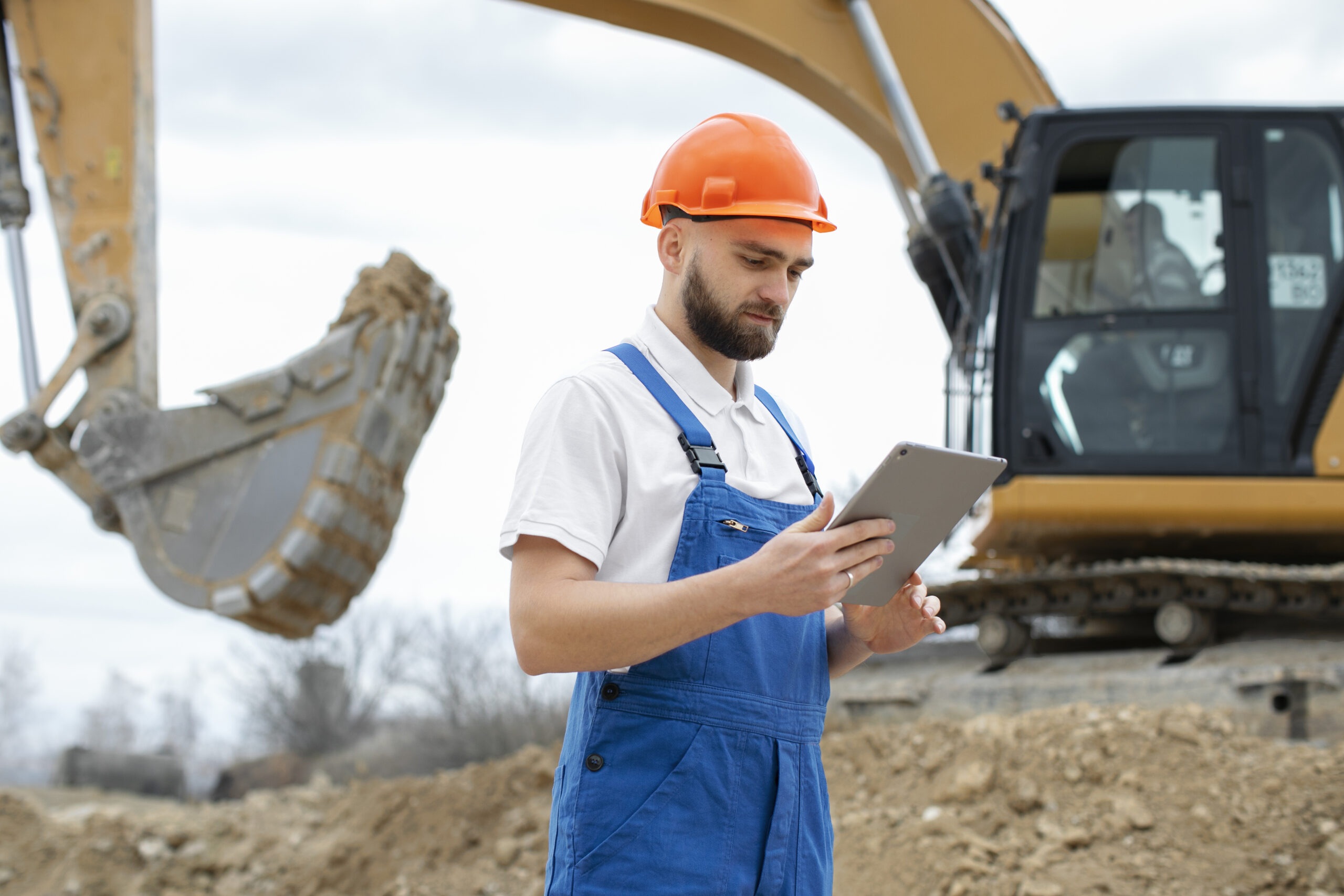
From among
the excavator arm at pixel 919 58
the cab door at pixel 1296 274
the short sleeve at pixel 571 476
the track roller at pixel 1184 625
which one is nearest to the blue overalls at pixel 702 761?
the short sleeve at pixel 571 476

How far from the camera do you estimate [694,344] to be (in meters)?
1.88

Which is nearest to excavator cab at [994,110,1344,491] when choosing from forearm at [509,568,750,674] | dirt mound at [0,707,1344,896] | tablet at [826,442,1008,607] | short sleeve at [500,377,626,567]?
dirt mound at [0,707,1344,896]

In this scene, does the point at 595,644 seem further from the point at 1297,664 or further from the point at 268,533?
the point at 1297,664

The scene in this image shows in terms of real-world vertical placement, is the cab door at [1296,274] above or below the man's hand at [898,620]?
above

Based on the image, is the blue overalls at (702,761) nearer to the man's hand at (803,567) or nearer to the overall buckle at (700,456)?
the overall buckle at (700,456)

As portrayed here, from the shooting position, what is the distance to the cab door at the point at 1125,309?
5.78 metres

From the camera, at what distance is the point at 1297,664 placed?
17.7ft

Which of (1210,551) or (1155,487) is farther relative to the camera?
(1210,551)

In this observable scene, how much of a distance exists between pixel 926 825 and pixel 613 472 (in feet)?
10.5

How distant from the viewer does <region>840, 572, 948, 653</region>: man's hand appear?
6.07 feet

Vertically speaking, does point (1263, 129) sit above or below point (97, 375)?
above

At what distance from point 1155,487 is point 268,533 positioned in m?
3.98

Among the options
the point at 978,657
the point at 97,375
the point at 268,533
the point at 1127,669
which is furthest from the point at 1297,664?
the point at 97,375

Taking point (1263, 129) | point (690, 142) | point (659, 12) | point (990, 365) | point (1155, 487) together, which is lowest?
point (690, 142)
